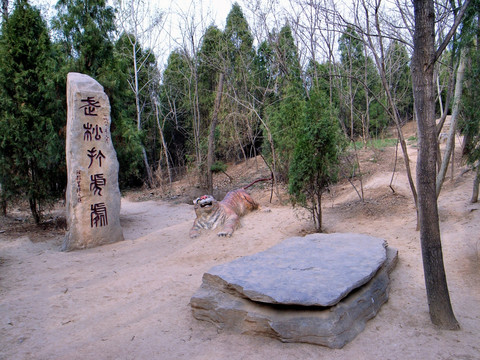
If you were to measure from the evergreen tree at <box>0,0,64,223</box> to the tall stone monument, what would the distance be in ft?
5.00

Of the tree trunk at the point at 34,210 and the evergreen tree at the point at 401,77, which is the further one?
the evergreen tree at the point at 401,77

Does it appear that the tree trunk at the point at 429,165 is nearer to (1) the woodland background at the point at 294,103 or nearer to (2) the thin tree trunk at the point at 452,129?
(1) the woodland background at the point at 294,103

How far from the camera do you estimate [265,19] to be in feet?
29.2

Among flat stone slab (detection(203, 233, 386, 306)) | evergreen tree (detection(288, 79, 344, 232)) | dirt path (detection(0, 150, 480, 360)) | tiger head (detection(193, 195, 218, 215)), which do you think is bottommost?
dirt path (detection(0, 150, 480, 360))

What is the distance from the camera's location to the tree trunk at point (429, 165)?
290 centimetres

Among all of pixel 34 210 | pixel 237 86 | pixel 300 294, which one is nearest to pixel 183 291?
pixel 300 294

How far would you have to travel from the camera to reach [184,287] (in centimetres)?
439

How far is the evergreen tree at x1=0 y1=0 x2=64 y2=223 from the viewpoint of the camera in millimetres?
7637

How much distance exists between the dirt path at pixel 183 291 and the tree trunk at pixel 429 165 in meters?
0.22

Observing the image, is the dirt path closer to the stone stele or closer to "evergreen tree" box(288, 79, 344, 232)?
the stone stele

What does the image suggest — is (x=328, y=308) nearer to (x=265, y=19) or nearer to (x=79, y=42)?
(x=265, y=19)

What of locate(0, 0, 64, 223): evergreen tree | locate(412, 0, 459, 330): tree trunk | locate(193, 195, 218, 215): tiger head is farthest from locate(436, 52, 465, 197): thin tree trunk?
locate(0, 0, 64, 223): evergreen tree

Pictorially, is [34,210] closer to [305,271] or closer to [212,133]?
[212,133]

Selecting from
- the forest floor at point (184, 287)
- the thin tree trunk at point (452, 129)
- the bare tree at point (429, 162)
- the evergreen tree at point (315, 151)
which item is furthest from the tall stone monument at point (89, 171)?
the thin tree trunk at point (452, 129)
